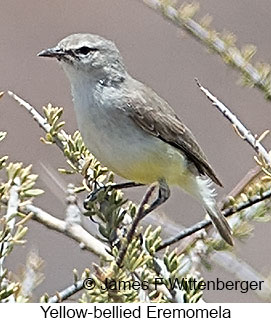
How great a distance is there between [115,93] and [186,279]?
111cm

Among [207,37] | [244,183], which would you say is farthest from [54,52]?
[244,183]

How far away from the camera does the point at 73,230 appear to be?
1.55 m

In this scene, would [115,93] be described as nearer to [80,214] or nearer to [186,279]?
[80,214]

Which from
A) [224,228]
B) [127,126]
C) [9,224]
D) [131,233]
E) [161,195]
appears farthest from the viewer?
[127,126]

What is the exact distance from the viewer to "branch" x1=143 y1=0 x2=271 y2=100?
190cm

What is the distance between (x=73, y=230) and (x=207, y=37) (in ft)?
2.00

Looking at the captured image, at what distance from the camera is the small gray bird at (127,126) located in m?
2.27

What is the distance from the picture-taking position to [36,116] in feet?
5.68

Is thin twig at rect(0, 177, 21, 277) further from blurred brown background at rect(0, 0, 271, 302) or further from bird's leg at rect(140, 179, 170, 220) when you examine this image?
blurred brown background at rect(0, 0, 271, 302)

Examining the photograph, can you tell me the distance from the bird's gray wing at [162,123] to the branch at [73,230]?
895 mm

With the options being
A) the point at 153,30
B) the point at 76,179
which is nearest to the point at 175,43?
the point at 153,30

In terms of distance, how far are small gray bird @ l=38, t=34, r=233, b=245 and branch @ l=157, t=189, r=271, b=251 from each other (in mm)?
554

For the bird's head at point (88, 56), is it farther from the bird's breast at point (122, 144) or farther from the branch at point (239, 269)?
the branch at point (239, 269)

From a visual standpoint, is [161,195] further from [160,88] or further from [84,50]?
[160,88]
